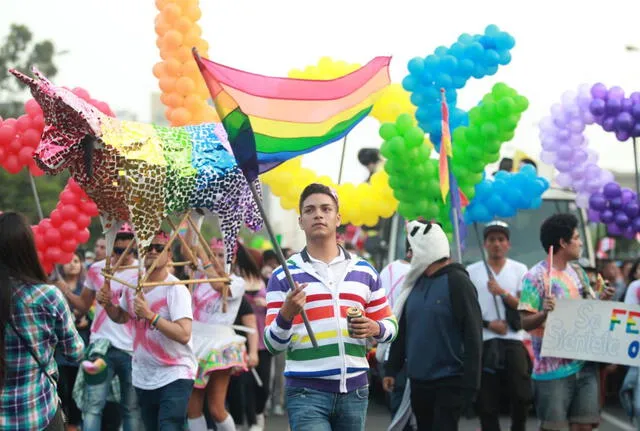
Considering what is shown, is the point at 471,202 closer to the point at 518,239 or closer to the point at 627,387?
the point at 627,387

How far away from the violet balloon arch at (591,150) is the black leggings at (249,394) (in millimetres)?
3607

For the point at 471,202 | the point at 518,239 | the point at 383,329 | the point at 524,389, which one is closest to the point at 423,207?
the point at 471,202

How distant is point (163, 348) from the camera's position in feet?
25.8

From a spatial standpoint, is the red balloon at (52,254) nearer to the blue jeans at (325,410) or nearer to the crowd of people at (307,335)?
the crowd of people at (307,335)

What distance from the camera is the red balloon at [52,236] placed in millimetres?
9383

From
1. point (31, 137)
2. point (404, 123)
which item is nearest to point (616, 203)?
point (404, 123)

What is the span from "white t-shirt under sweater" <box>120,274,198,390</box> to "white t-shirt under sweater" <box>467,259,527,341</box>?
2.88 metres

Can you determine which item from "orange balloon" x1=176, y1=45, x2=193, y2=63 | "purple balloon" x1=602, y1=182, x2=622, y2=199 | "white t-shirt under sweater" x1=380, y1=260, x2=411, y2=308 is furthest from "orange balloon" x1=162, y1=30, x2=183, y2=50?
"purple balloon" x1=602, y1=182, x2=622, y2=199

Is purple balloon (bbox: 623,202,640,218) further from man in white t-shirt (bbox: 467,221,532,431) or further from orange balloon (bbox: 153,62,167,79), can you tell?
orange balloon (bbox: 153,62,167,79)

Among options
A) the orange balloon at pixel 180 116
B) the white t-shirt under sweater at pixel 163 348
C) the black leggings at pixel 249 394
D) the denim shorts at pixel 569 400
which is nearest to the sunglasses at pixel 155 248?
the white t-shirt under sweater at pixel 163 348

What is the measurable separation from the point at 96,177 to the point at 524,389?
161 inches

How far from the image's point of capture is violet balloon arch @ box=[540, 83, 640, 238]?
927 centimetres

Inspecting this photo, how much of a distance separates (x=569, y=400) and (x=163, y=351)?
9.48 ft

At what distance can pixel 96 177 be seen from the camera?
745cm
